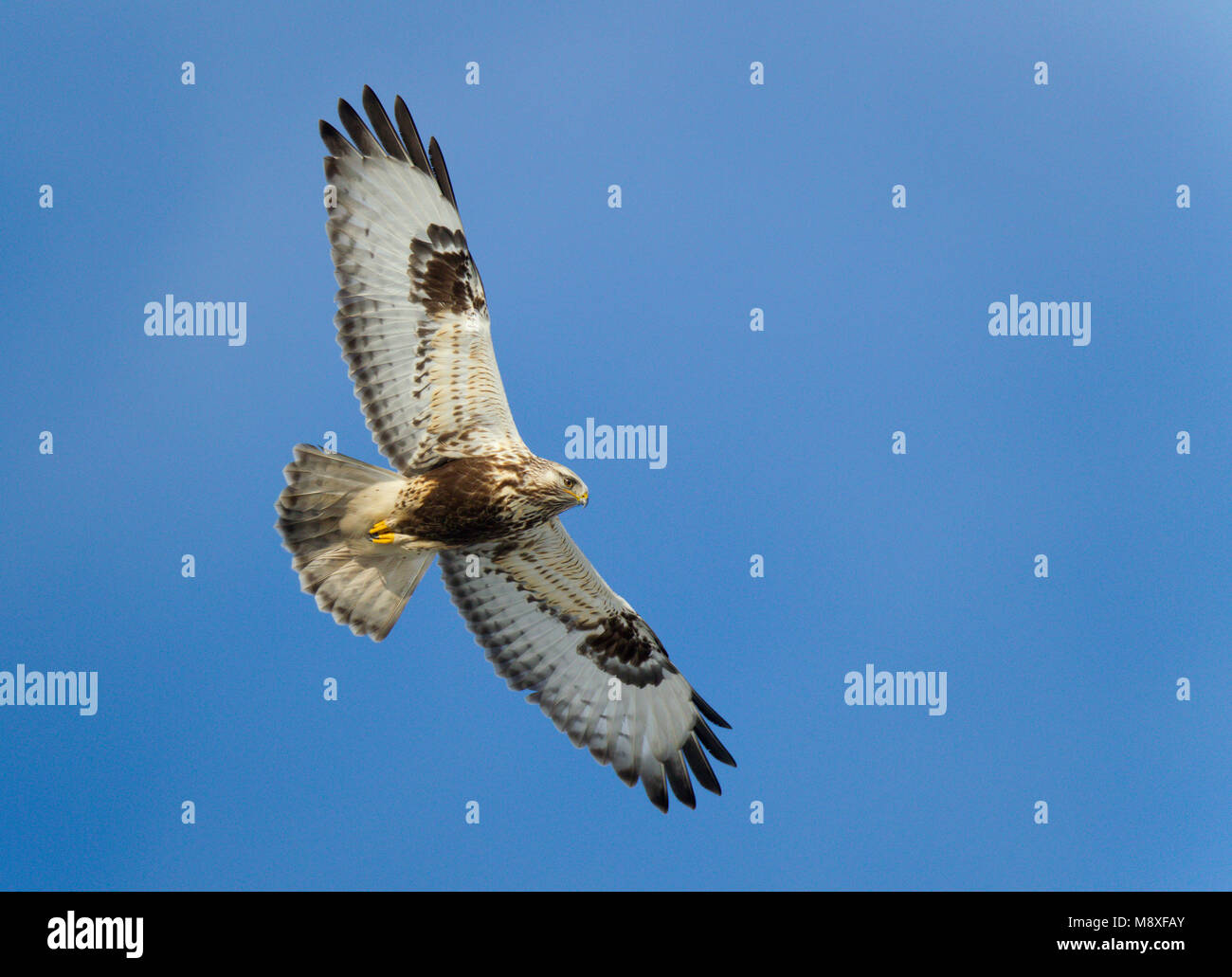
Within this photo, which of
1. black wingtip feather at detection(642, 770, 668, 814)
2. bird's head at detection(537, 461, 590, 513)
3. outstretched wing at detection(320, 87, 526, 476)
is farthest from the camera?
black wingtip feather at detection(642, 770, 668, 814)

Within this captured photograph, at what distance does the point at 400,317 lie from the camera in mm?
8477

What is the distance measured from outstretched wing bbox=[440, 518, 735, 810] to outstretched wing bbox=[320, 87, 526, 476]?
118 cm

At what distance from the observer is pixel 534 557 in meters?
9.02

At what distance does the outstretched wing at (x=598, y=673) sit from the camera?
931cm

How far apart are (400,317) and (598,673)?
2889mm

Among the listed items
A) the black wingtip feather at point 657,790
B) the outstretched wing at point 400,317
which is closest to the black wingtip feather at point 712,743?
the black wingtip feather at point 657,790

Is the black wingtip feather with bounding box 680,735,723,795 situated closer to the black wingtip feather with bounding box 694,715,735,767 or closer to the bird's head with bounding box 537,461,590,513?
the black wingtip feather with bounding box 694,715,735,767

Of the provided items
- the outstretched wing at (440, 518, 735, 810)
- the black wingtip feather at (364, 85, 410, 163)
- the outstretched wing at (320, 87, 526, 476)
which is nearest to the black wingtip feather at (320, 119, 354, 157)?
the outstretched wing at (320, 87, 526, 476)

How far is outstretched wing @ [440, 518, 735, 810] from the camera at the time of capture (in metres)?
9.31

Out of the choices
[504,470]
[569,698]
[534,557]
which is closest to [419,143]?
[504,470]

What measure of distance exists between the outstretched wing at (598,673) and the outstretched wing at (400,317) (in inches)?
46.6
